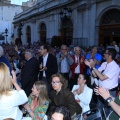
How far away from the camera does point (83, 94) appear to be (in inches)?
187

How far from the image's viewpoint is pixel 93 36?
1803 centimetres

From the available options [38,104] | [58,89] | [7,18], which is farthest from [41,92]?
[7,18]

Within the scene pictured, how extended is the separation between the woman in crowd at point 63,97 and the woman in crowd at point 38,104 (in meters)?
Answer: 0.22

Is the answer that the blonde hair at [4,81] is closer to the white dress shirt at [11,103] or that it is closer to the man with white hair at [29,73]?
the white dress shirt at [11,103]

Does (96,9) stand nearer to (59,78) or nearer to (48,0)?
(48,0)

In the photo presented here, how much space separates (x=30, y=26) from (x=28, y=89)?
30.2 metres

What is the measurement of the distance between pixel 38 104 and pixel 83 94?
3.71ft

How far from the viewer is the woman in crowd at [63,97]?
3934 mm

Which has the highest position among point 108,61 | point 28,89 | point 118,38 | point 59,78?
point 118,38

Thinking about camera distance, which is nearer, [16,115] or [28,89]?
[16,115]

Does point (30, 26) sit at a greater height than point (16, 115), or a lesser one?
greater

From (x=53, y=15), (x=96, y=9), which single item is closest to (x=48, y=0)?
(x=53, y=15)

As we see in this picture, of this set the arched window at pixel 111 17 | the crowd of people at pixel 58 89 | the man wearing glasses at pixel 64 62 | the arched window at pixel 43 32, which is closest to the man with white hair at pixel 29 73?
the crowd of people at pixel 58 89

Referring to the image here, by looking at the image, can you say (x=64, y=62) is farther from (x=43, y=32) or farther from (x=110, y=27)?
(x=43, y=32)
